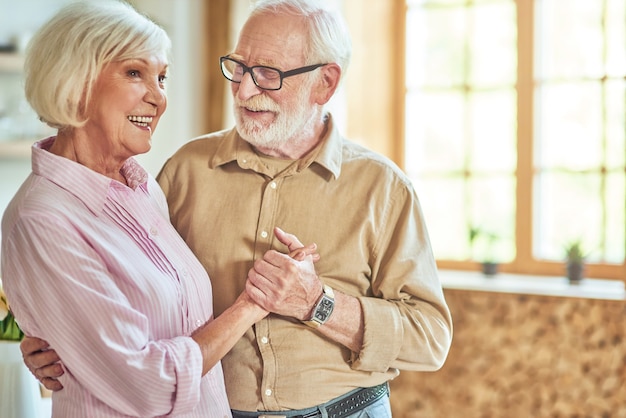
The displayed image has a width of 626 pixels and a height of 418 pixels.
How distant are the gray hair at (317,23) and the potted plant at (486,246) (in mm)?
2003

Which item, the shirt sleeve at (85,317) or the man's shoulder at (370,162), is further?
the man's shoulder at (370,162)

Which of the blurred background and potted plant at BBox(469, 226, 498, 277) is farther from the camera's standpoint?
potted plant at BBox(469, 226, 498, 277)

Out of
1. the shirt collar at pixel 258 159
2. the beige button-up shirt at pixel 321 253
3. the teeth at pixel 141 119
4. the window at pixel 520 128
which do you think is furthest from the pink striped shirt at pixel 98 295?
the window at pixel 520 128

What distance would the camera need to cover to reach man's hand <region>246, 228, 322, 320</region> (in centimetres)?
168

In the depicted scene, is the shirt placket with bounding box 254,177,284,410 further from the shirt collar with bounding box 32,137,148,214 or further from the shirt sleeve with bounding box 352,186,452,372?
the shirt collar with bounding box 32,137,148,214

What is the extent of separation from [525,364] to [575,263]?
1.65 feet

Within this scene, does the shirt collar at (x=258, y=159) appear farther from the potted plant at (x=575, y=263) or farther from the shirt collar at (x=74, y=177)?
the potted plant at (x=575, y=263)

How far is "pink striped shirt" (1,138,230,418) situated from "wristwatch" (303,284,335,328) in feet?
0.92

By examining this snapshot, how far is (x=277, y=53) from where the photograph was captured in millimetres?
1901

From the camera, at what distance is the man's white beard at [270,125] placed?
6.18ft

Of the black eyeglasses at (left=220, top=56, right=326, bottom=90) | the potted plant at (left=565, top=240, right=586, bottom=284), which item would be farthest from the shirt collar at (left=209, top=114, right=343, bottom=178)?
the potted plant at (left=565, top=240, right=586, bottom=284)

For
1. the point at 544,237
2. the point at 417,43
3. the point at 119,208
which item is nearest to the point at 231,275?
the point at 119,208

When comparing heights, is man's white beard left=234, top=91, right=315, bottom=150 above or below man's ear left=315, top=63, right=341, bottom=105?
below

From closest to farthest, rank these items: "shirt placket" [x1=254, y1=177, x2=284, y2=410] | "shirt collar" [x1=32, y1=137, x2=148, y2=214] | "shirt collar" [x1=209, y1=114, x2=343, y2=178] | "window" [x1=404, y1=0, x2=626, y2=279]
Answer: "shirt collar" [x1=32, y1=137, x2=148, y2=214]
"shirt placket" [x1=254, y1=177, x2=284, y2=410]
"shirt collar" [x1=209, y1=114, x2=343, y2=178]
"window" [x1=404, y1=0, x2=626, y2=279]
